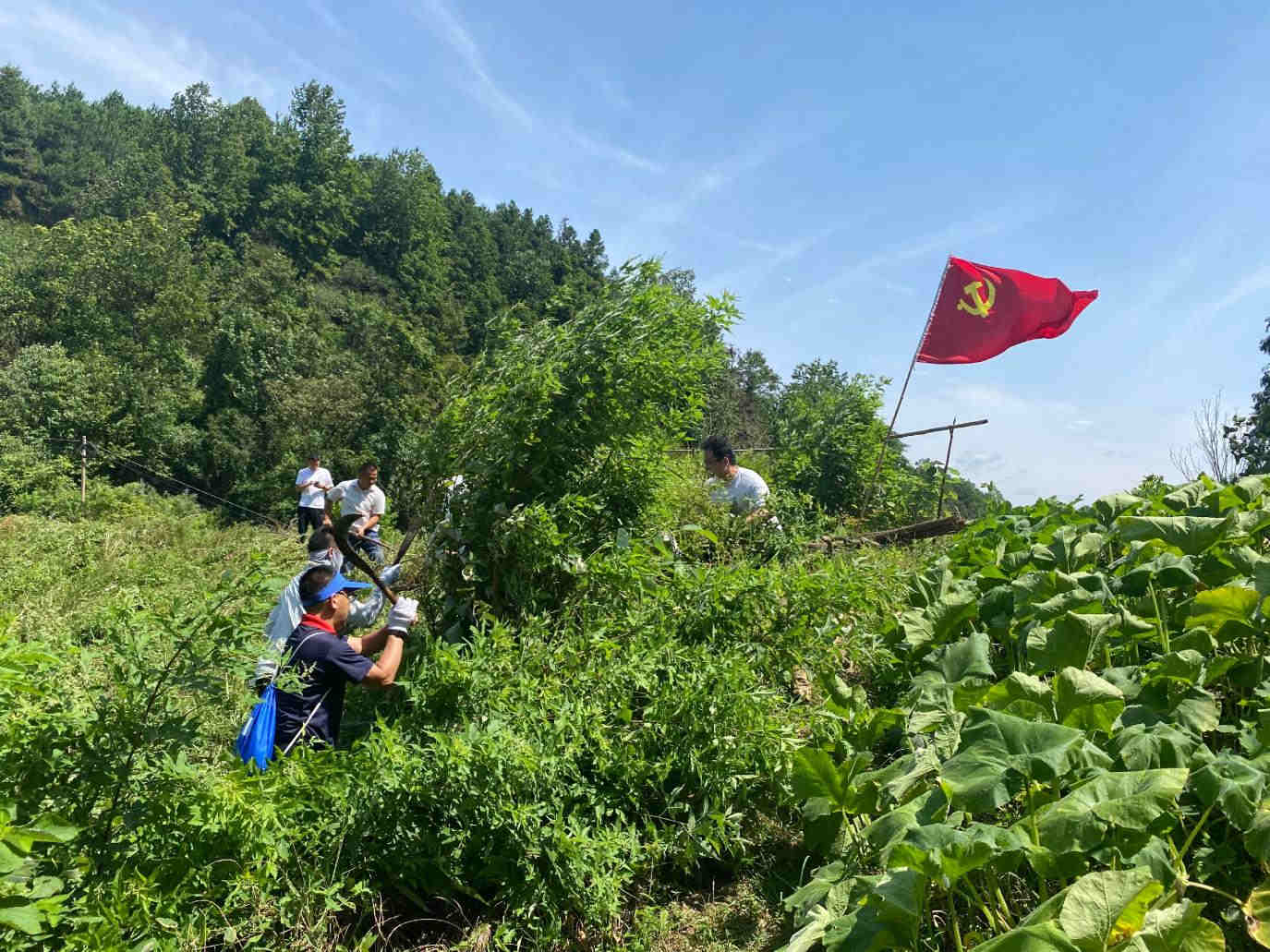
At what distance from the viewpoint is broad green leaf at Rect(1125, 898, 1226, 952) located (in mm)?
1493

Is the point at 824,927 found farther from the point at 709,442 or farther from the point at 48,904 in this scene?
the point at 709,442

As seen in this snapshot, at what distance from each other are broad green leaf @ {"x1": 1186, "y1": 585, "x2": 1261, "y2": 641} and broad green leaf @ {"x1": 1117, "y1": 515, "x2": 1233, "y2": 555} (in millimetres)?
467

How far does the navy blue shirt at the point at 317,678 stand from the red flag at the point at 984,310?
230 inches

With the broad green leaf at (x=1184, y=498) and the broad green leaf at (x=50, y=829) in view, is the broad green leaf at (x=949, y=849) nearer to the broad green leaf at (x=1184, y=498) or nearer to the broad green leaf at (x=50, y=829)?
the broad green leaf at (x=50, y=829)

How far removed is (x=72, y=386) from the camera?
22.8 metres

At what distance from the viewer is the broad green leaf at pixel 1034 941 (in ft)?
4.43

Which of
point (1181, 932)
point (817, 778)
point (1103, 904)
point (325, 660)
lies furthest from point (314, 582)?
point (1181, 932)

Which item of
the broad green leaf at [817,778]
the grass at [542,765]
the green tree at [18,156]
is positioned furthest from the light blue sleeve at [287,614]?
the green tree at [18,156]

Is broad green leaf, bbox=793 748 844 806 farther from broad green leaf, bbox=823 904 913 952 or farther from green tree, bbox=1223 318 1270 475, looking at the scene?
green tree, bbox=1223 318 1270 475

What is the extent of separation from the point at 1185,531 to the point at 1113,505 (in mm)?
1168

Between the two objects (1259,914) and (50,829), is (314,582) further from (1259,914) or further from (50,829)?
(1259,914)

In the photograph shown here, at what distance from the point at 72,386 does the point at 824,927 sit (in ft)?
89.1

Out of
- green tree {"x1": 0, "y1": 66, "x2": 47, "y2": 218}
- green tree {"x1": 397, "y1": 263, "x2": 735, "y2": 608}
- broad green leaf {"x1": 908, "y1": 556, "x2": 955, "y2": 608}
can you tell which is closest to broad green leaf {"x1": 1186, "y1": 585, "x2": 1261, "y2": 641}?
broad green leaf {"x1": 908, "y1": 556, "x2": 955, "y2": 608}

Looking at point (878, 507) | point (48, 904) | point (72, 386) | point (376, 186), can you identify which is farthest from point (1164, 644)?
point (376, 186)
